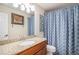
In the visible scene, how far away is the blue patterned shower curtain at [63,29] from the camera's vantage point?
144cm

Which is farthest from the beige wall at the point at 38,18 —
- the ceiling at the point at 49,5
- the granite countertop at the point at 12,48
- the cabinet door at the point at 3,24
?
the cabinet door at the point at 3,24

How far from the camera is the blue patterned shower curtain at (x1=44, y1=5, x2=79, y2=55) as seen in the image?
1443mm

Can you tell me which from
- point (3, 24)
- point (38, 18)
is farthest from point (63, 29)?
point (3, 24)

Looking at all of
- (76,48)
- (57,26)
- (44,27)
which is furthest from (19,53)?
(76,48)

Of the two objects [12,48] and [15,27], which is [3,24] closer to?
[15,27]

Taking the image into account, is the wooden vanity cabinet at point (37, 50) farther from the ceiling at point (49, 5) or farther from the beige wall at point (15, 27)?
the ceiling at point (49, 5)

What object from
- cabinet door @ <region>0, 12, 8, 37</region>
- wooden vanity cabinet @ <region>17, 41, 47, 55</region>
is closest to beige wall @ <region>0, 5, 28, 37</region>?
cabinet door @ <region>0, 12, 8, 37</region>

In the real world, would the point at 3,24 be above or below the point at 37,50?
above

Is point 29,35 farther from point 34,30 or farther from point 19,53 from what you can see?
point 19,53

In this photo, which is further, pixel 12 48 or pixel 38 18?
pixel 38 18

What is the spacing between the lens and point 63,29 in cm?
147

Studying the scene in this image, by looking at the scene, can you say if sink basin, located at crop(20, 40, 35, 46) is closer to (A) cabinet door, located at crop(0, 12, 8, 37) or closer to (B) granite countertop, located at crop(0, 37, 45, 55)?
(B) granite countertop, located at crop(0, 37, 45, 55)

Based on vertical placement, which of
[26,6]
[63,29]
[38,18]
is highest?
[26,6]
